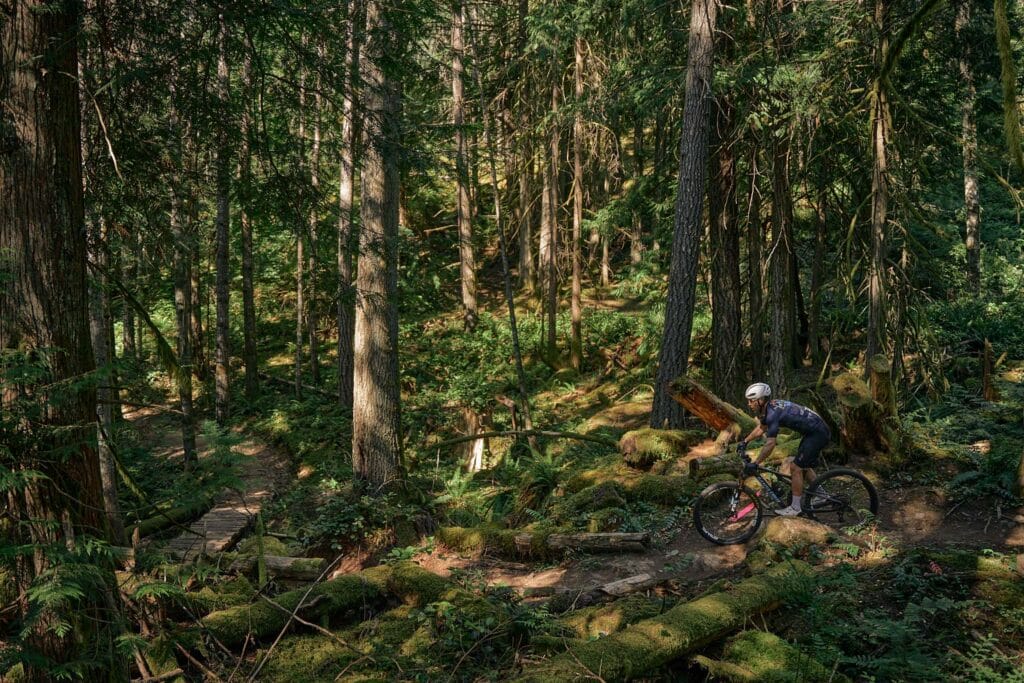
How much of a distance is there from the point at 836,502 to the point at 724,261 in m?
6.81

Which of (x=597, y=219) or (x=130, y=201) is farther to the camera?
(x=597, y=219)

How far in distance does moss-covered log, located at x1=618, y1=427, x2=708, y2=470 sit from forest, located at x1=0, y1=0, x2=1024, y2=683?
47 mm

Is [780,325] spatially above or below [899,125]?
below

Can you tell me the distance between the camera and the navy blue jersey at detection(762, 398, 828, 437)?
8.12 meters

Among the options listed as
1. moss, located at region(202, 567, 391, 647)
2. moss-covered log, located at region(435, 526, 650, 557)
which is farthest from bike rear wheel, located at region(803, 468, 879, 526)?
moss, located at region(202, 567, 391, 647)

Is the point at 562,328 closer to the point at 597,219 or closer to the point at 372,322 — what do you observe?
the point at 597,219

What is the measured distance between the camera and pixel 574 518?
10133mm

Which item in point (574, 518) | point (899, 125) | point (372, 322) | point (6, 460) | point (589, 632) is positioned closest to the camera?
point (6, 460)

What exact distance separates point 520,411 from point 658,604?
42.5ft

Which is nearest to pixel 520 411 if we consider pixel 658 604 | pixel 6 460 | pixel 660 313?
pixel 660 313

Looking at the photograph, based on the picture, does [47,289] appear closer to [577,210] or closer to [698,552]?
[698,552]

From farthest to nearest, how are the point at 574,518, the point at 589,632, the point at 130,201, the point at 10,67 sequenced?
the point at 574,518, the point at 130,201, the point at 589,632, the point at 10,67

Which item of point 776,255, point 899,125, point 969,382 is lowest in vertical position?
point 969,382

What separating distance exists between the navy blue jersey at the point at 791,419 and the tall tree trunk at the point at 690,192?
12.8 ft
